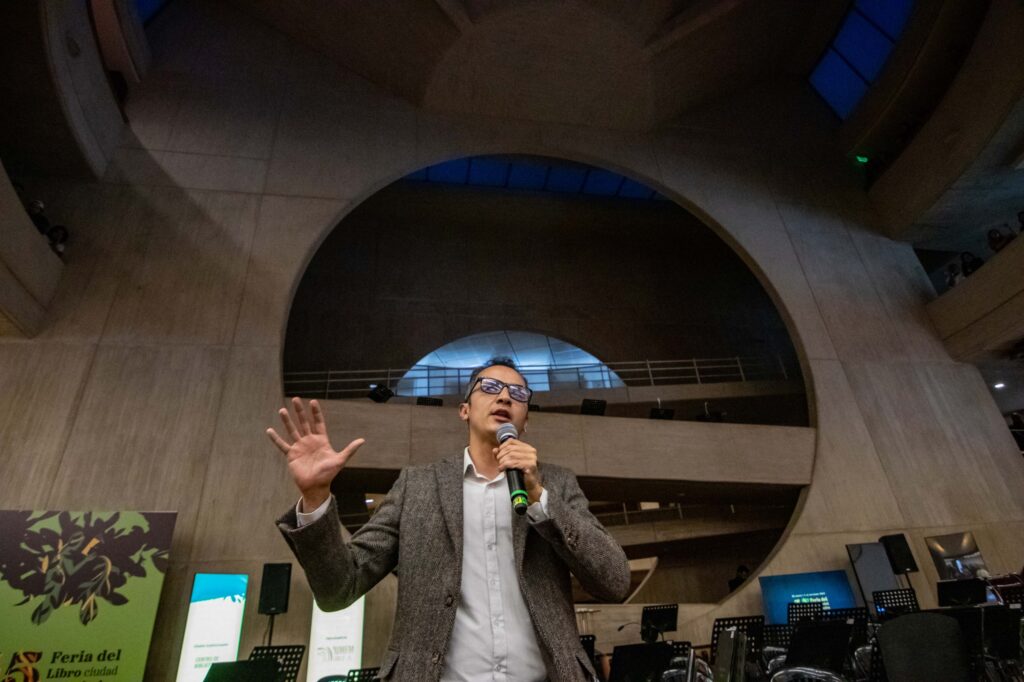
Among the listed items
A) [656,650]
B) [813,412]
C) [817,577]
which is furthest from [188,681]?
[813,412]

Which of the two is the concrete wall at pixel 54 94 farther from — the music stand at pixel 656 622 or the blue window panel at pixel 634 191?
the blue window panel at pixel 634 191

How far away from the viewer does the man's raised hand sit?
4.58 ft

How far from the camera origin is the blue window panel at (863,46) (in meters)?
11.2

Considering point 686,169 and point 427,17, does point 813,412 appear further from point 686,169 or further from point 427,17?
point 427,17

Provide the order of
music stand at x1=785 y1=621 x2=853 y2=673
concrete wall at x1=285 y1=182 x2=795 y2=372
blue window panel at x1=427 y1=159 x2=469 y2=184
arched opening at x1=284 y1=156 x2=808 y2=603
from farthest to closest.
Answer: blue window panel at x1=427 y1=159 x2=469 y2=184
concrete wall at x1=285 y1=182 x2=795 y2=372
arched opening at x1=284 y1=156 x2=808 y2=603
music stand at x1=785 y1=621 x2=853 y2=673

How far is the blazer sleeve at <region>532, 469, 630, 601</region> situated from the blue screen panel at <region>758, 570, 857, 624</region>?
6.92 meters

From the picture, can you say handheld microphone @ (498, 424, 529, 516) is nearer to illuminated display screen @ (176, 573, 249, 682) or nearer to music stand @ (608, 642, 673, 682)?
music stand @ (608, 642, 673, 682)

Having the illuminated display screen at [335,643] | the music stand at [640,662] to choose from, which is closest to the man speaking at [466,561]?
the music stand at [640,662]

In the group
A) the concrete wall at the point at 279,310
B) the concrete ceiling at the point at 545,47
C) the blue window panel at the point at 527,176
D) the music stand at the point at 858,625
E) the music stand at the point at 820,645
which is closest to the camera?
the music stand at the point at 820,645

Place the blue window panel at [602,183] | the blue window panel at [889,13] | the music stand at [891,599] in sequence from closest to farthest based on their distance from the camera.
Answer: the music stand at [891,599], the blue window panel at [889,13], the blue window panel at [602,183]

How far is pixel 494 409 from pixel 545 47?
29.9 feet

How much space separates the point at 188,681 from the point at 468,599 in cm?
536

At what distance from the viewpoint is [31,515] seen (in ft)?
17.4

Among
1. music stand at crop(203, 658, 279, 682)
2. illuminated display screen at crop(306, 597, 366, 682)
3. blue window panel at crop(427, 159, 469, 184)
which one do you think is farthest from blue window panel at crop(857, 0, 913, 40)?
music stand at crop(203, 658, 279, 682)
